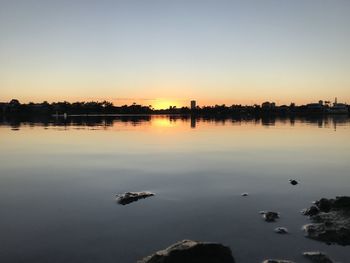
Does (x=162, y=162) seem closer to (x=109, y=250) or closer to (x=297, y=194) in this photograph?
(x=297, y=194)

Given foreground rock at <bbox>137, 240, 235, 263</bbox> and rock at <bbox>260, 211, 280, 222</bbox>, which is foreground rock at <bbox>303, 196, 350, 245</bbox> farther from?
foreground rock at <bbox>137, 240, 235, 263</bbox>

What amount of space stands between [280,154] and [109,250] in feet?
98.6

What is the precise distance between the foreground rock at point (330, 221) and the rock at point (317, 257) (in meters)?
1.42

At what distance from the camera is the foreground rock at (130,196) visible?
19.0 metres

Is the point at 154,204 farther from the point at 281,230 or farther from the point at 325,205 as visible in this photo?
the point at 325,205

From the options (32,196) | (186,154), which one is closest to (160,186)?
(32,196)

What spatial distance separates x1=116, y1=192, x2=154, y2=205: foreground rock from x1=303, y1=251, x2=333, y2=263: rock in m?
9.39

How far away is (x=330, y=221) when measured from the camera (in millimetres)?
14820

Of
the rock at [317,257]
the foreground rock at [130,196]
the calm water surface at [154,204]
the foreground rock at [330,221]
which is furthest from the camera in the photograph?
the foreground rock at [130,196]

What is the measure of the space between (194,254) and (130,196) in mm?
9652

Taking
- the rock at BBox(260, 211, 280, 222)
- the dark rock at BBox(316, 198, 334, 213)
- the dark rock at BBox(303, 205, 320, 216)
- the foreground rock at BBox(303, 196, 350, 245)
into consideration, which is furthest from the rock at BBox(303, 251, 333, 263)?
the dark rock at BBox(316, 198, 334, 213)

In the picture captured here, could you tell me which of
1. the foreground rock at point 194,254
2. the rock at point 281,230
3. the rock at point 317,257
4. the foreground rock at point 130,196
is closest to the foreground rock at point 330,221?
the rock at point 281,230

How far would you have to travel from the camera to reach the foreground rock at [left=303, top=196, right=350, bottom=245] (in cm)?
1363

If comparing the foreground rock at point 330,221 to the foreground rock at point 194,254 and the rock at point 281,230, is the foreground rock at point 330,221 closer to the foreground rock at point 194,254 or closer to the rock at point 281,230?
the rock at point 281,230
